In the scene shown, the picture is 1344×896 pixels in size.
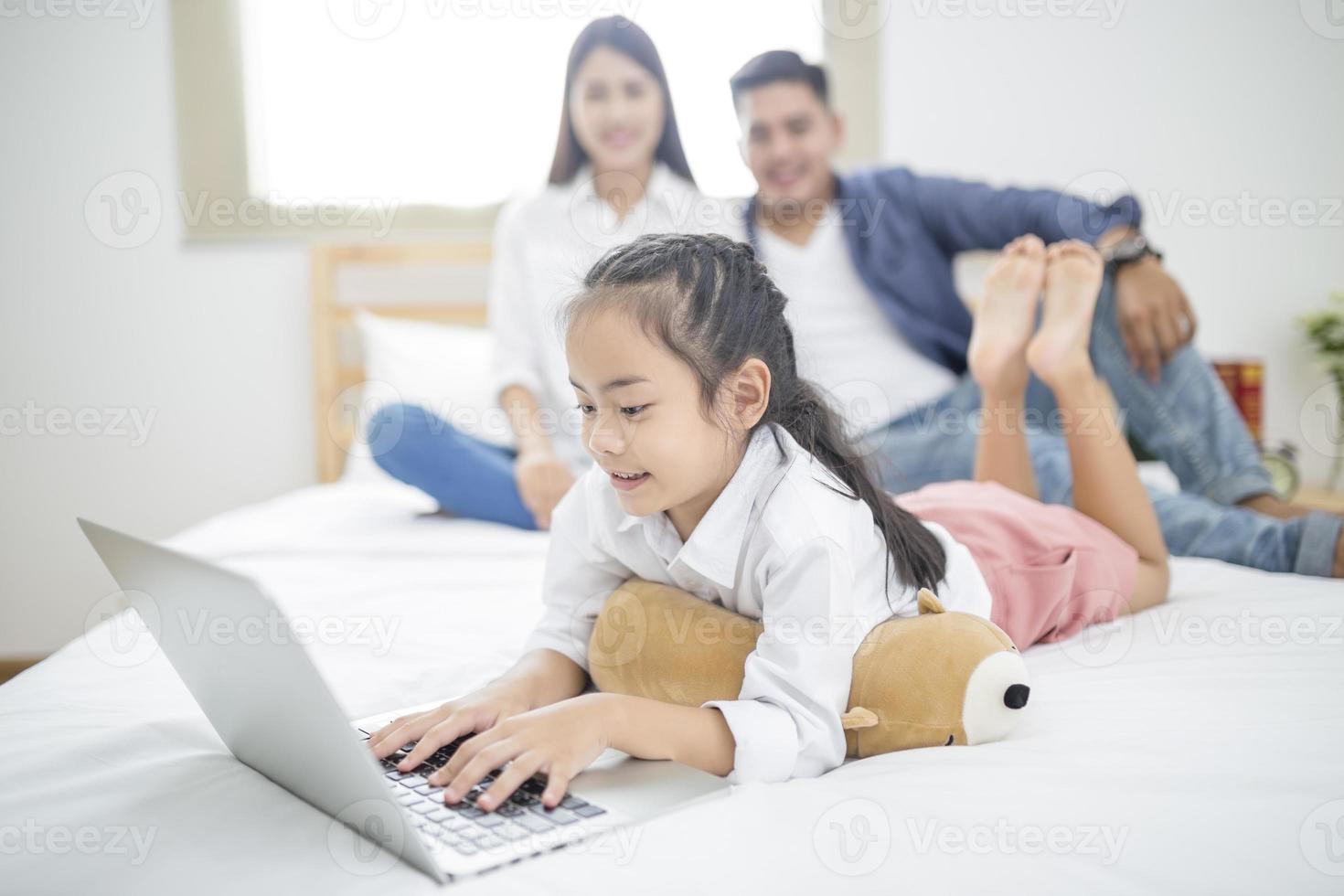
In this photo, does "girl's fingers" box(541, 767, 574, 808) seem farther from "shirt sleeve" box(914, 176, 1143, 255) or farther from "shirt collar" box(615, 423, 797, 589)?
"shirt sleeve" box(914, 176, 1143, 255)

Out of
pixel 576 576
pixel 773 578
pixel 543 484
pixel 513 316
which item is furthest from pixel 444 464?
pixel 773 578

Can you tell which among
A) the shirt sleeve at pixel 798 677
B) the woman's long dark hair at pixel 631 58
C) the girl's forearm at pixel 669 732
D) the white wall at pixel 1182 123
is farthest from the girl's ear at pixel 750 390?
the white wall at pixel 1182 123

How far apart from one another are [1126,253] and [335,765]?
1.44 m

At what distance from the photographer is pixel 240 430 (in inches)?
96.3

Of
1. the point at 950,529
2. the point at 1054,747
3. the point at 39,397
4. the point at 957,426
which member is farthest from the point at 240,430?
the point at 1054,747

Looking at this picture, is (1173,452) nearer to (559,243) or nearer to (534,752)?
(559,243)

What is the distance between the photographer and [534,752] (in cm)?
64

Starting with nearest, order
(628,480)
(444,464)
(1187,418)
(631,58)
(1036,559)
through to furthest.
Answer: (628,480)
(1036,559)
(1187,418)
(444,464)
(631,58)

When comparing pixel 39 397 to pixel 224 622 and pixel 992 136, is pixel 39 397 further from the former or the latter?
pixel 992 136

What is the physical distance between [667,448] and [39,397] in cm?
215

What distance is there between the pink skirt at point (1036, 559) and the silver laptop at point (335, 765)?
0.46 meters

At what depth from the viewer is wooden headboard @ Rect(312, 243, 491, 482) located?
2379 millimetres

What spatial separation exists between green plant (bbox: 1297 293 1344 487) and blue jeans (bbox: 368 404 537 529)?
193 cm

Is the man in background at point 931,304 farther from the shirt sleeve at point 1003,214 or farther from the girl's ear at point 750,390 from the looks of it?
the girl's ear at point 750,390
